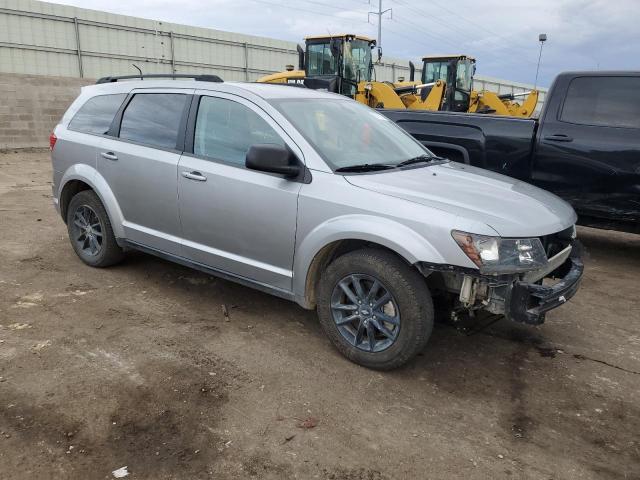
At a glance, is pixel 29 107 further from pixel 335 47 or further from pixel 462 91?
pixel 462 91

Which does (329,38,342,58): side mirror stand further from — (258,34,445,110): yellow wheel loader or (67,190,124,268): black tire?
(67,190,124,268): black tire

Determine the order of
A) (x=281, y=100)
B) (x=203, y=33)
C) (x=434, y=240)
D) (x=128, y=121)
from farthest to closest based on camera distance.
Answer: (x=203, y=33) → (x=128, y=121) → (x=281, y=100) → (x=434, y=240)

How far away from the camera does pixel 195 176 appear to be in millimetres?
3998

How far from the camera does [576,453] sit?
2.68 meters

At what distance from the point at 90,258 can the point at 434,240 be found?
12.0 ft

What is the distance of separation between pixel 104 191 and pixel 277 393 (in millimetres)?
2710

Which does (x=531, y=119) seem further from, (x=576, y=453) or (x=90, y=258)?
(x=90, y=258)

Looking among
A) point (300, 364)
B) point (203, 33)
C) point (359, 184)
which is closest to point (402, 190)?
point (359, 184)

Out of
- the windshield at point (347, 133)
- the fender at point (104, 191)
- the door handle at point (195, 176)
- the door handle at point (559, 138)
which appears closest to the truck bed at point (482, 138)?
the door handle at point (559, 138)

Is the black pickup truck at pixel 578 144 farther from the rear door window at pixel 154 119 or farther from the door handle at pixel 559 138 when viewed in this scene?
the rear door window at pixel 154 119

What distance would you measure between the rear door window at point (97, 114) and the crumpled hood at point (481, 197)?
2.67 metres

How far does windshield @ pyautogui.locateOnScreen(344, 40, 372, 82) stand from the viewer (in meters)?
13.9

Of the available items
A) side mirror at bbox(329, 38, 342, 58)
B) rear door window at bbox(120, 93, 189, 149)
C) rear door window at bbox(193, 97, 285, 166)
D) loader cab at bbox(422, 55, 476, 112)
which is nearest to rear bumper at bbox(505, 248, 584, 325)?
rear door window at bbox(193, 97, 285, 166)

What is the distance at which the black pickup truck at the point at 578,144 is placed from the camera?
544 cm
